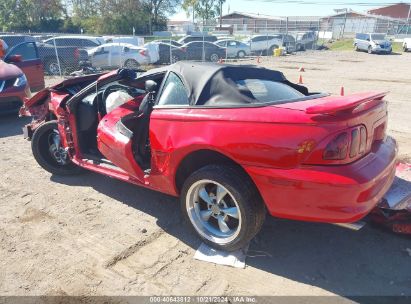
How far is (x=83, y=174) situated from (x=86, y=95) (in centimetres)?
119

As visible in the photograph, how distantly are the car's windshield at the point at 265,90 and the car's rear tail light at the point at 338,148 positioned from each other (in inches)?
28.1

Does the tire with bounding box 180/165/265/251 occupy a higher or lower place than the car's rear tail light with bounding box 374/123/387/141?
lower

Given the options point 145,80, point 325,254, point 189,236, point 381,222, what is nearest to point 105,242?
point 189,236

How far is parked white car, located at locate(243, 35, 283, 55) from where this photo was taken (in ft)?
97.6

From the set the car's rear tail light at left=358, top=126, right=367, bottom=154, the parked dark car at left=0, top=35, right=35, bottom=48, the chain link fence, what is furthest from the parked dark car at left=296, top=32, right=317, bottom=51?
the car's rear tail light at left=358, top=126, right=367, bottom=154

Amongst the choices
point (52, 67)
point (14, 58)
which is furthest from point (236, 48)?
point (14, 58)

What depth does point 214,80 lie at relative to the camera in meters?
3.21

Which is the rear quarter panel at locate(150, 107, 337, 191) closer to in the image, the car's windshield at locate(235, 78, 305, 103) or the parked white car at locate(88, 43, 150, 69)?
the car's windshield at locate(235, 78, 305, 103)

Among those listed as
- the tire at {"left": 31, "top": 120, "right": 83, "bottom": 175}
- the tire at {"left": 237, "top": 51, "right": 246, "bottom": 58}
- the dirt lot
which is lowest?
the tire at {"left": 237, "top": 51, "right": 246, "bottom": 58}

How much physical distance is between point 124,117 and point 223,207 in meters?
1.43

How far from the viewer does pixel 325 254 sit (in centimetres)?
311

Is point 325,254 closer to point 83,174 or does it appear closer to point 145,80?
point 145,80

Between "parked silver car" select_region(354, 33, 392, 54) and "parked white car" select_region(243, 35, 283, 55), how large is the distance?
761cm

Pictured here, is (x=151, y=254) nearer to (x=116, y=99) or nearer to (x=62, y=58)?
(x=116, y=99)
